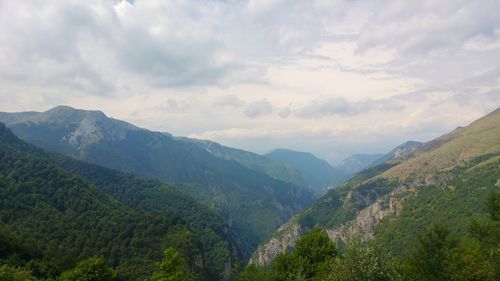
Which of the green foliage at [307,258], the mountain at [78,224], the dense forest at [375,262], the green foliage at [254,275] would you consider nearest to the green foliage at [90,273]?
the dense forest at [375,262]

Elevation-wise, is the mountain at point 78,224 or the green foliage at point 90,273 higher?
the green foliage at point 90,273

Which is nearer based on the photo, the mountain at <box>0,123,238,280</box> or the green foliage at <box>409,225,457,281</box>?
the green foliage at <box>409,225,457,281</box>

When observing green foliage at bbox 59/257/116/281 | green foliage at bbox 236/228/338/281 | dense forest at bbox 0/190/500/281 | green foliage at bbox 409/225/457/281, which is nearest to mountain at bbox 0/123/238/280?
green foliage at bbox 59/257/116/281

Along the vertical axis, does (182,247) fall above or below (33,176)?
below

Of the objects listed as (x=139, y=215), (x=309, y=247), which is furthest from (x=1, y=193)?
(x=309, y=247)

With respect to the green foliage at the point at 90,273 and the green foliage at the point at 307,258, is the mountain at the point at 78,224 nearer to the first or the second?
the green foliage at the point at 90,273

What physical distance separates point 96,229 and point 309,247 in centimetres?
10174

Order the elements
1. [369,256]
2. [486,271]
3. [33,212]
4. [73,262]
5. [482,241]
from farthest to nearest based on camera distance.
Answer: [33,212] < [73,262] < [482,241] < [369,256] < [486,271]

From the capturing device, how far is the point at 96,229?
15100 centimetres

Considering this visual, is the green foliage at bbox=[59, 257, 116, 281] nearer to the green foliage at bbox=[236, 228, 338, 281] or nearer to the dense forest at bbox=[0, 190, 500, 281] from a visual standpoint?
the dense forest at bbox=[0, 190, 500, 281]

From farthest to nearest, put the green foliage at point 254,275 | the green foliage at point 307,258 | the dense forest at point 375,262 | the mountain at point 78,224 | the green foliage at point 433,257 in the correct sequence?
the mountain at point 78,224 → the green foliage at point 254,275 → the green foliage at point 307,258 → the green foliage at point 433,257 → the dense forest at point 375,262

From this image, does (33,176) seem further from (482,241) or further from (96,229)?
(482,241)

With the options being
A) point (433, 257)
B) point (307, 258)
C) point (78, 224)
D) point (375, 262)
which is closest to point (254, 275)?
point (307, 258)

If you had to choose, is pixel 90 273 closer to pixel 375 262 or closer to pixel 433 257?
pixel 375 262
